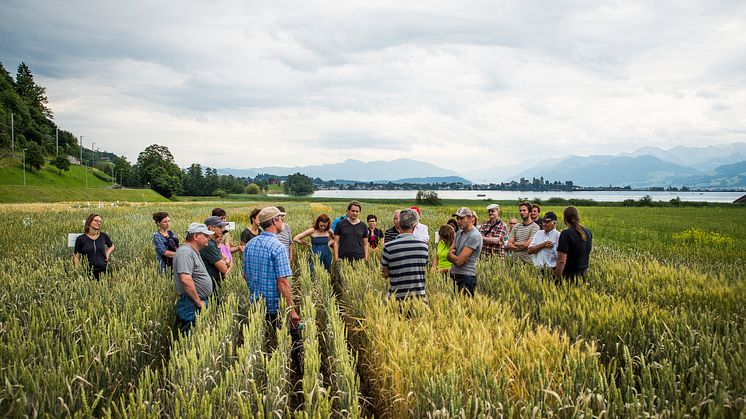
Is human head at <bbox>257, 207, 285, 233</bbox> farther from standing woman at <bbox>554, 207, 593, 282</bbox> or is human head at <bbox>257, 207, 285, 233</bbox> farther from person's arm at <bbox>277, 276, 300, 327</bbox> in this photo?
standing woman at <bbox>554, 207, 593, 282</bbox>

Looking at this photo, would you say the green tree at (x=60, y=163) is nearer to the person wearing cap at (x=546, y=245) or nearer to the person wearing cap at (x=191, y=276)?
the person wearing cap at (x=191, y=276)

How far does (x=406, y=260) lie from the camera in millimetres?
4758

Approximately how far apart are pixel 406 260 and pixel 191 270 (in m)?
2.56

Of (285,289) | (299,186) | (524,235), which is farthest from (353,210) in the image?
(299,186)

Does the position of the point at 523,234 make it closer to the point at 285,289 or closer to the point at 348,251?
the point at 348,251

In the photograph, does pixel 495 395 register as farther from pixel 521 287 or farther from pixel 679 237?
pixel 679 237

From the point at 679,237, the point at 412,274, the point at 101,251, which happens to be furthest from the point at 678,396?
the point at 679,237

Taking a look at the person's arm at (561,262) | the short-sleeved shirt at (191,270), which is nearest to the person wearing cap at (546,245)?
the person's arm at (561,262)

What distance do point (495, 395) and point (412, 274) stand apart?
215 centimetres

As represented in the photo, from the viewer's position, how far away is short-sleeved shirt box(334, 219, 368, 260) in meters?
7.88

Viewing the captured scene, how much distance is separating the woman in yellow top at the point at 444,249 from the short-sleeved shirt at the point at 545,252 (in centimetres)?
178

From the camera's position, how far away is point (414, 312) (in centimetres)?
445

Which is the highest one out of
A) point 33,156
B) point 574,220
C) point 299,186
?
point 33,156

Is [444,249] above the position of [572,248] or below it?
below
